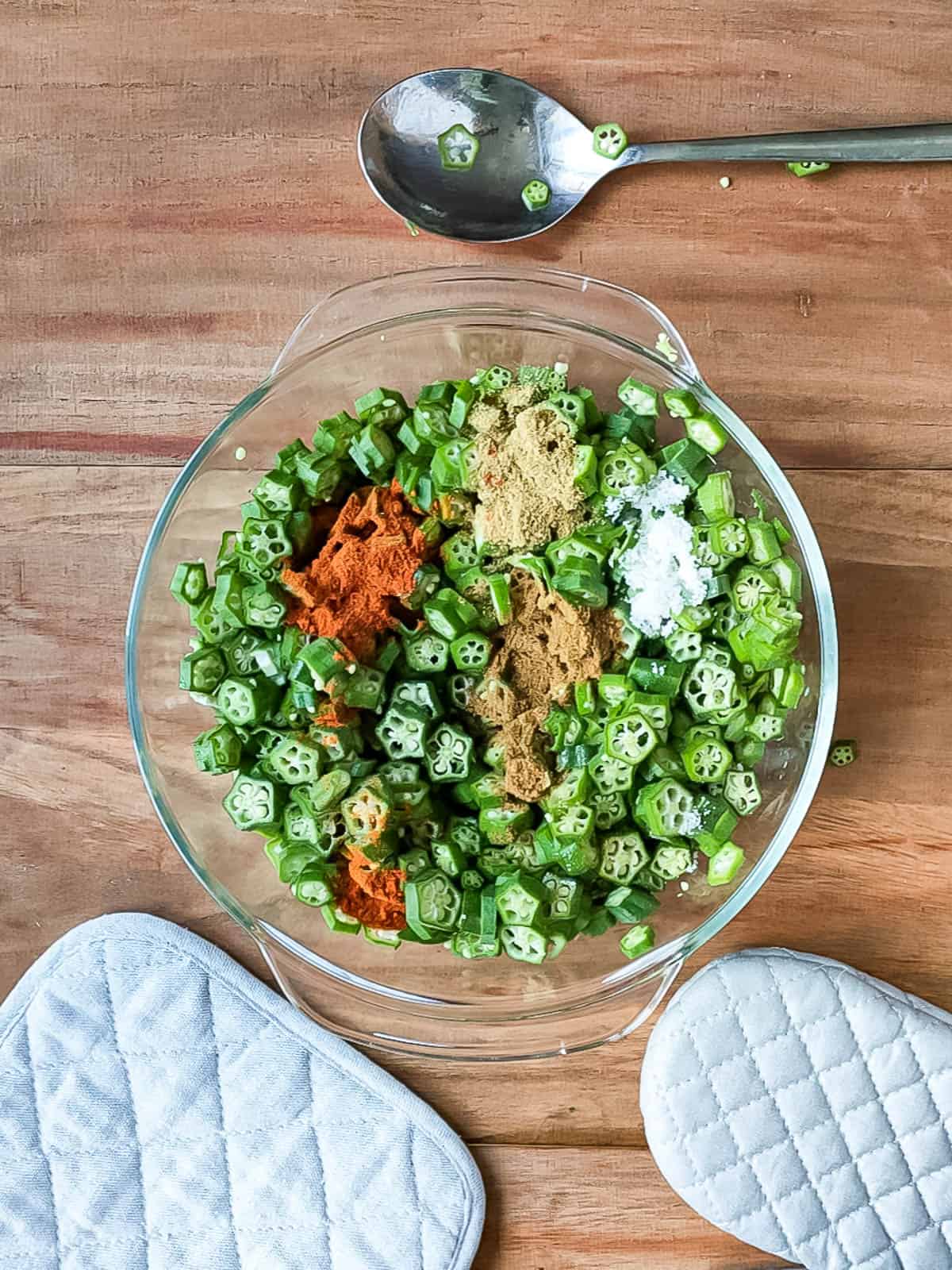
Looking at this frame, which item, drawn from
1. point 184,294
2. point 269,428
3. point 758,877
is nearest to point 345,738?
point 269,428

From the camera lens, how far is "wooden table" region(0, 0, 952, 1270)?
1541mm

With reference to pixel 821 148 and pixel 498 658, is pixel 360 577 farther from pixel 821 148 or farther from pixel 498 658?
pixel 821 148

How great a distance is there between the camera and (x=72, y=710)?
1.60 m

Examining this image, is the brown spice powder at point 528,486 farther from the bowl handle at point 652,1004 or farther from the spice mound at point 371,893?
the bowl handle at point 652,1004

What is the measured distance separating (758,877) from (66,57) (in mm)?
1434

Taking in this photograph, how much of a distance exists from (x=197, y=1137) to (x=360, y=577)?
0.90 metres

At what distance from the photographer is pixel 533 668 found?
138cm

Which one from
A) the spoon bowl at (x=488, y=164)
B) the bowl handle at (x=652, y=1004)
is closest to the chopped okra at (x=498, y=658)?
the bowl handle at (x=652, y=1004)

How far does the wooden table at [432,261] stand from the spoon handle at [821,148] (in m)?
0.04

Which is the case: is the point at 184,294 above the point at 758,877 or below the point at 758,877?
above

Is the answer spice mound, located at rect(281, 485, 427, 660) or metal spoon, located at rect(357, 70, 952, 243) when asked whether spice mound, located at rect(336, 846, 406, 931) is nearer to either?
spice mound, located at rect(281, 485, 427, 660)

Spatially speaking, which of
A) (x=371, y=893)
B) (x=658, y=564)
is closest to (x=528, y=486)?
(x=658, y=564)

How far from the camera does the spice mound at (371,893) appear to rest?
1.40m

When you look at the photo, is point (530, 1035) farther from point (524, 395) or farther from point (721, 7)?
point (721, 7)
